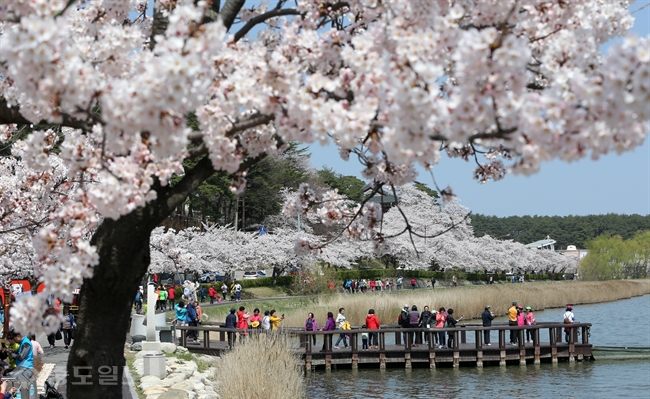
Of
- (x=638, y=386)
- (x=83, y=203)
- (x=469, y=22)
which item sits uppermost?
(x=469, y=22)

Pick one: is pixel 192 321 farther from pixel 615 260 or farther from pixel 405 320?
pixel 615 260

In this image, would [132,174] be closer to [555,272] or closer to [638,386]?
[638,386]

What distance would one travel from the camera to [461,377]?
2125 centimetres

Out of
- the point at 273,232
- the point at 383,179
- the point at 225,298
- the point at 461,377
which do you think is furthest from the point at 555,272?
the point at 383,179

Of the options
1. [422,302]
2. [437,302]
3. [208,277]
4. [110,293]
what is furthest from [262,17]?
[208,277]

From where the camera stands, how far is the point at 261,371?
1305 centimetres

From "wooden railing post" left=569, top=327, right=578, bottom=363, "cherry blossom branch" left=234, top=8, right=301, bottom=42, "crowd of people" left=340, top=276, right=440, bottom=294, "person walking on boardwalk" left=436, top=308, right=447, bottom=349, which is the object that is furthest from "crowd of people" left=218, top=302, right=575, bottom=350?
"crowd of people" left=340, top=276, right=440, bottom=294

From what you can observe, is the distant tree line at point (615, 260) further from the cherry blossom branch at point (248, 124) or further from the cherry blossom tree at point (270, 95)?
the cherry blossom branch at point (248, 124)

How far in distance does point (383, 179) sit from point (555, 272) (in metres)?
97.7

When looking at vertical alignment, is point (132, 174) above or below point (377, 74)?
below

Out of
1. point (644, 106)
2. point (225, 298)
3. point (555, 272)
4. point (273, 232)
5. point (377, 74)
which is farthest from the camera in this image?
point (555, 272)

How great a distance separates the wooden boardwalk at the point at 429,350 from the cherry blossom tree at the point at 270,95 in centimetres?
1639

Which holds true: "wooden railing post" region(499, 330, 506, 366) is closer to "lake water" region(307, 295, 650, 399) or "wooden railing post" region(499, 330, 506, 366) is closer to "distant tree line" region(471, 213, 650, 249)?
"lake water" region(307, 295, 650, 399)

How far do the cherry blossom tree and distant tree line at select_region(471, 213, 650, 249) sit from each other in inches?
5854
